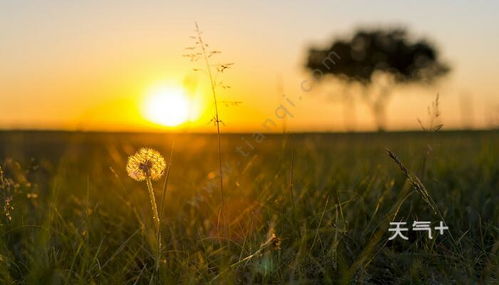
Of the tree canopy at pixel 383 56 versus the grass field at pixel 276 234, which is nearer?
the grass field at pixel 276 234

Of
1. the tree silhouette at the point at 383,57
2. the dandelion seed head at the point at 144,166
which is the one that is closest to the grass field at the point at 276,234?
the dandelion seed head at the point at 144,166

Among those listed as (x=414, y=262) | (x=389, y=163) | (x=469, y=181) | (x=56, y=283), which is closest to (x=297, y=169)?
(x=389, y=163)

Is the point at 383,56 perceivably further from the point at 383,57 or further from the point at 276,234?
the point at 276,234

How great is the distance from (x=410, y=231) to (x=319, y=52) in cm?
4169

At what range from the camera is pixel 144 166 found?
182 cm

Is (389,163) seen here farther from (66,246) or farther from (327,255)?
(66,246)

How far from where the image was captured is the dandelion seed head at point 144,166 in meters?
1.82

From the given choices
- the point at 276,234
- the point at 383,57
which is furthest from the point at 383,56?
the point at 276,234

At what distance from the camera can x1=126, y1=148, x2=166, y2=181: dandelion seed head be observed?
5.96ft

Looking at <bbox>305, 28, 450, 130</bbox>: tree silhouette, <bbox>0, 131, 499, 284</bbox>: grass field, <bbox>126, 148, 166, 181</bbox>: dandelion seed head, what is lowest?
<bbox>0, 131, 499, 284</bbox>: grass field

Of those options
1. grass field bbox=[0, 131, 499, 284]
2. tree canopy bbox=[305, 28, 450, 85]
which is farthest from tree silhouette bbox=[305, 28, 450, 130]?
grass field bbox=[0, 131, 499, 284]

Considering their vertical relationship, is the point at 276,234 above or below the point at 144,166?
below

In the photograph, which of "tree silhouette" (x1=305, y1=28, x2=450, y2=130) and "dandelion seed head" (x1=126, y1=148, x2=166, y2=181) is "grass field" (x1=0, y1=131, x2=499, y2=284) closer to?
"dandelion seed head" (x1=126, y1=148, x2=166, y2=181)

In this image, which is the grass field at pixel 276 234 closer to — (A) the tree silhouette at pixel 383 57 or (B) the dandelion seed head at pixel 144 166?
(B) the dandelion seed head at pixel 144 166
